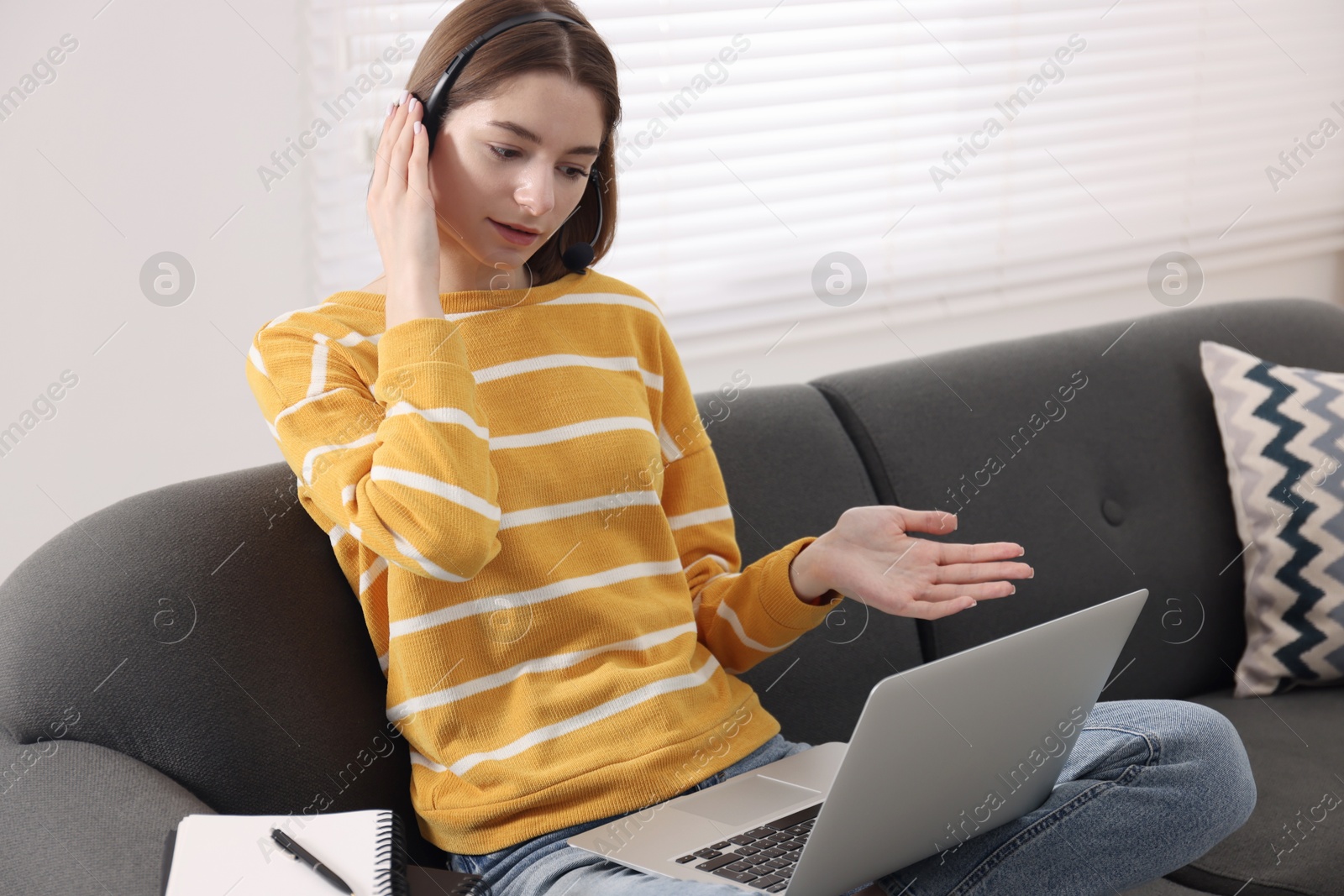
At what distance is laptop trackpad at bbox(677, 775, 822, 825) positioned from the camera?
3.34 ft

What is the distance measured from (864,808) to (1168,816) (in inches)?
13.3

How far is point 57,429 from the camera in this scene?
4.65ft

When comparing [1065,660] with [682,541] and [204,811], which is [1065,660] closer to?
[682,541]

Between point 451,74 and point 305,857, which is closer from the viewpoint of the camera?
point 305,857

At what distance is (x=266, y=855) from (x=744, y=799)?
1.40 ft

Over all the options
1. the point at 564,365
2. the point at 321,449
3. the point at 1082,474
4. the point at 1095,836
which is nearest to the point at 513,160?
the point at 564,365

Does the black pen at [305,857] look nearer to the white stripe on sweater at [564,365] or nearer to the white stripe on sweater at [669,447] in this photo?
the white stripe on sweater at [564,365]

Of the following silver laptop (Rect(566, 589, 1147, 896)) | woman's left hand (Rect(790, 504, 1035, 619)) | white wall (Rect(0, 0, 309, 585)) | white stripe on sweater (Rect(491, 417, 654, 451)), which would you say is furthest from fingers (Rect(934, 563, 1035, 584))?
white wall (Rect(0, 0, 309, 585))

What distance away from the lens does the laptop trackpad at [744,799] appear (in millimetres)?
1018

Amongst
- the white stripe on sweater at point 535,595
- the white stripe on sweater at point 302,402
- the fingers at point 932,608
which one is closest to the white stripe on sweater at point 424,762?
the white stripe on sweater at point 535,595

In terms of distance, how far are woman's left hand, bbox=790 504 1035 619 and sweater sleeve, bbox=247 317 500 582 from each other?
32 cm

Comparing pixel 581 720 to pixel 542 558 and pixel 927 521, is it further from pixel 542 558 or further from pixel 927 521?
pixel 927 521

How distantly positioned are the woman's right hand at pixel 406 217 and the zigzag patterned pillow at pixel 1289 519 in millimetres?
1233

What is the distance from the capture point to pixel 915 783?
84 centimetres
